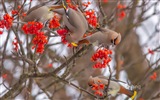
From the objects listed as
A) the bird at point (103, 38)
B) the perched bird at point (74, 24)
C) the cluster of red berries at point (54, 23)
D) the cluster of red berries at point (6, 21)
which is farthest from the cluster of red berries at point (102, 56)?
the cluster of red berries at point (6, 21)

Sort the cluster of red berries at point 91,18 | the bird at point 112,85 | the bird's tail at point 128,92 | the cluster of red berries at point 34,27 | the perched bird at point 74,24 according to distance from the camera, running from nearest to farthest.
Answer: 1. the perched bird at point 74,24
2. the cluster of red berries at point 34,27
3. the cluster of red berries at point 91,18
4. the bird at point 112,85
5. the bird's tail at point 128,92

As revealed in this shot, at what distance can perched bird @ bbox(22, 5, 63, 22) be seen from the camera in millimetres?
2387

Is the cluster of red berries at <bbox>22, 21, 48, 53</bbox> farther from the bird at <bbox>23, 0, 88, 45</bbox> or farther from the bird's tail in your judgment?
the bird's tail

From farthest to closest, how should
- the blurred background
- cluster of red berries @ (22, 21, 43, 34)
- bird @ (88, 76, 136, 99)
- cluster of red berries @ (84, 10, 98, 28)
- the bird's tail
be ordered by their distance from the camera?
the blurred background, the bird's tail, bird @ (88, 76, 136, 99), cluster of red berries @ (84, 10, 98, 28), cluster of red berries @ (22, 21, 43, 34)

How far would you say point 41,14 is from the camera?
2.38 meters

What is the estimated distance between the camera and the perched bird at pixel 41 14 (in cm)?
239

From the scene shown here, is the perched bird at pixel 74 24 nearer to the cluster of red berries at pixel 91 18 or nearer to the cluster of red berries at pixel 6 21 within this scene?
the cluster of red berries at pixel 91 18

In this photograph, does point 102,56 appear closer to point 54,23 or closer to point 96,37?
point 96,37

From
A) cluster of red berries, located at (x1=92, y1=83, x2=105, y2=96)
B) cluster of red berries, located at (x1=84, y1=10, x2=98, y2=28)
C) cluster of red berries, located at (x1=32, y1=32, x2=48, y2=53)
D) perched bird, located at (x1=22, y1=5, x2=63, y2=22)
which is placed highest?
perched bird, located at (x1=22, y1=5, x2=63, y2=22)

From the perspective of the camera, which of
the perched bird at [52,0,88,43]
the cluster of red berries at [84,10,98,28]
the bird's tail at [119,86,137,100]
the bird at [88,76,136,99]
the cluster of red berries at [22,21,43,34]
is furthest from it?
the bird's tail at [119,86,137,100]

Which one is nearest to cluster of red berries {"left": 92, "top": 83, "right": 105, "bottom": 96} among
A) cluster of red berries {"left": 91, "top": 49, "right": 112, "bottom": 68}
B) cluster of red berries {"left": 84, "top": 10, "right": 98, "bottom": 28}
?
cluster of red berries {"left": 91, "top": 49, "right": 112, "bottom": 68}

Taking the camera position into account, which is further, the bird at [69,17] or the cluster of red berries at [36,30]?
the cluster of red berries at [36,30]

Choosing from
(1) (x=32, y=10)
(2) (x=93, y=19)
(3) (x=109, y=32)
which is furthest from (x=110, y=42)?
(1) (x=32, y=10)

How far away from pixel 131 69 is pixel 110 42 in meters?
4.03
